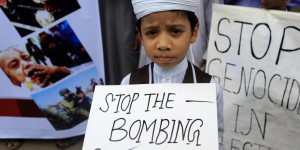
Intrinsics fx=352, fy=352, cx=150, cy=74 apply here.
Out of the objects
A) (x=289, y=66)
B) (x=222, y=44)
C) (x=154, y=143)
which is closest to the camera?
(x=154, y=143)

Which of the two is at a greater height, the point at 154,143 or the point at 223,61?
the point at 154,143

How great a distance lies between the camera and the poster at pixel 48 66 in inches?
88.0

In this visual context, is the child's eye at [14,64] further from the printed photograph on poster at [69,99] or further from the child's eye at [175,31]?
the child's eye at [175,31]

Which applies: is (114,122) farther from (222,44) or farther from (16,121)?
(16,121)

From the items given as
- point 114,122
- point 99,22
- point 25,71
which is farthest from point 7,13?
point 114,122

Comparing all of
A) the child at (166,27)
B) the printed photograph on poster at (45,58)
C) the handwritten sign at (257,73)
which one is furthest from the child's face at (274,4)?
the printed photograph on poster at (45,58)

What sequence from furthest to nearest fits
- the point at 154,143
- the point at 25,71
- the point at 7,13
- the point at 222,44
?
the point at 25,71, the point at 7,13, the point at 222,44, the point at 154,143

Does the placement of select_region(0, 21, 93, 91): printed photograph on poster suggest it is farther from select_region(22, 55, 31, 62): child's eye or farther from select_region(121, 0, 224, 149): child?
select_region(121, 0, 224, 149): child

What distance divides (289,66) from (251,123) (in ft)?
1.23

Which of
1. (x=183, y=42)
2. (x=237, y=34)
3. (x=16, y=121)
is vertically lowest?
(x=16, y=121)

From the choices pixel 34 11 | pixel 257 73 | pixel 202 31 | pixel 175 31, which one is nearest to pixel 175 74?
pixel 175 31

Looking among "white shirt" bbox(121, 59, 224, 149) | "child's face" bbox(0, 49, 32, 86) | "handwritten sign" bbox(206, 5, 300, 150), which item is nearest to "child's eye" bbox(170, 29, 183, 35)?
"white shirt" bbox(121, 59, 224, 149)

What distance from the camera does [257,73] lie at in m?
1.81

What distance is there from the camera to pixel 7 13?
2.21m
